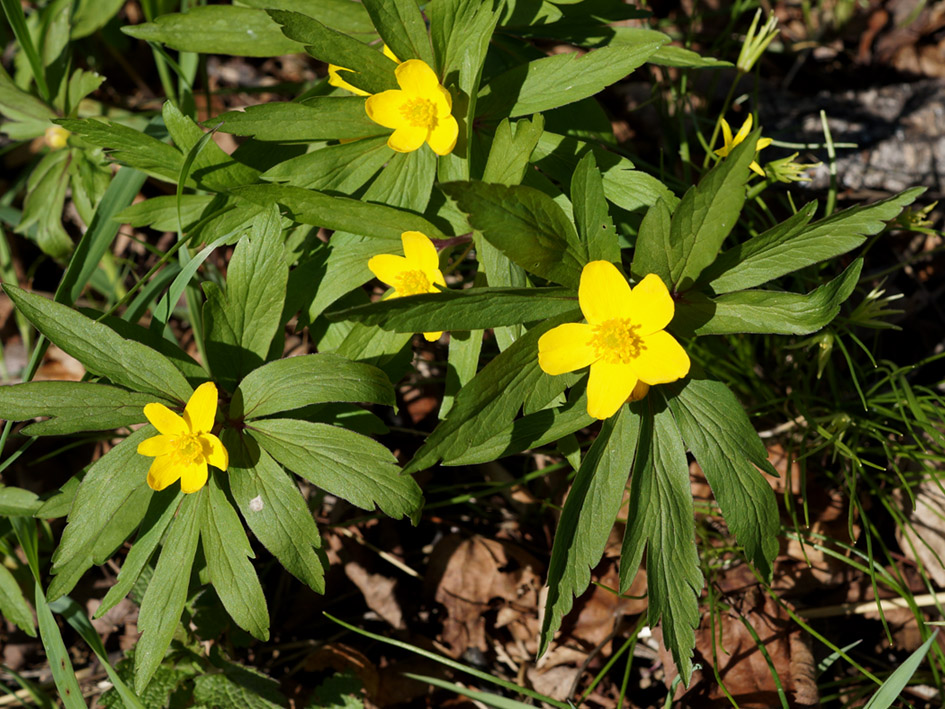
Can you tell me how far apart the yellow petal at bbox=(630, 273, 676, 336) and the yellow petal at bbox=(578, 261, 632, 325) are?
2 centimetres

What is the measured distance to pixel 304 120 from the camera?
6.02ft

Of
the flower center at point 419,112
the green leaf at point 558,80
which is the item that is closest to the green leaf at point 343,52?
the flower center at point 419,112

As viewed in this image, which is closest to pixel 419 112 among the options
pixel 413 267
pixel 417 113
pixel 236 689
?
pixel 417 113

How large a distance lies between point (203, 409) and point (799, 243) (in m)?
1.40

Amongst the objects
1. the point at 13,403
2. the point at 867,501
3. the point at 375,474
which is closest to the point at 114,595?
the point at 13,403

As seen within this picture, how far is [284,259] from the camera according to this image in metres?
1.89

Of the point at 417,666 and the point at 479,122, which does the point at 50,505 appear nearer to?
the point at 417,666

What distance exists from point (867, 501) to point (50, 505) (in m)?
2.59

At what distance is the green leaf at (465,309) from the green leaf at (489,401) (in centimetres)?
4

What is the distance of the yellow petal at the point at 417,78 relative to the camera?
1.70 m

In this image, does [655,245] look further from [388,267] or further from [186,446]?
[186,446]

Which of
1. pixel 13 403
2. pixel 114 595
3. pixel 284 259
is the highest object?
pixel 284 259

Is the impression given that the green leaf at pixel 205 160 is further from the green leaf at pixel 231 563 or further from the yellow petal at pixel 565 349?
the yellow petal at pixel 565 349

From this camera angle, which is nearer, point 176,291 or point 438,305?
point 438,305
